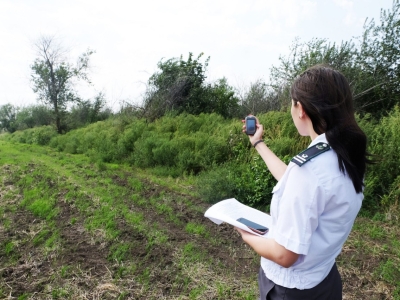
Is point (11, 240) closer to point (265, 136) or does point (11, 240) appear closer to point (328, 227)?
point (328, 227)

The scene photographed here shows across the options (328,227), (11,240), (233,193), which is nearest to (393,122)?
(233,193)

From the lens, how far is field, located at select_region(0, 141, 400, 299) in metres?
3.08

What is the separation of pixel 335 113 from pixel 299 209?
0.37 m

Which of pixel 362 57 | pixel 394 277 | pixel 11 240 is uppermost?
pixel 362 57

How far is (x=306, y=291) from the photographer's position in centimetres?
117

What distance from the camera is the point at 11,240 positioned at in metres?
4.04

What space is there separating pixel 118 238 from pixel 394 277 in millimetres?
3278

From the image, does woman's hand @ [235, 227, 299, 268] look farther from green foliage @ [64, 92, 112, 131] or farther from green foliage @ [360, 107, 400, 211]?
green foliage @ [64, 92, 112, 131]

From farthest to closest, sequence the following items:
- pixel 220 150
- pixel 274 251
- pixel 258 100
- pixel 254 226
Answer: pixel 258 100
pixel 220 150
pixel 254 226
pixel 274 251

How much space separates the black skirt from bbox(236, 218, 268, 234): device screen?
7.8 inches

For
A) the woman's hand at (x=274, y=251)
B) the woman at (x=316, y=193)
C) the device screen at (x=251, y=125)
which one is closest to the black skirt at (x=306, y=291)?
the woman at (x=316, y=193)

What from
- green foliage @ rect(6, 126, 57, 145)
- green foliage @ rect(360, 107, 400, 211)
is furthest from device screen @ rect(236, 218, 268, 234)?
green foliage @ rect(6, 126, 57, 145)

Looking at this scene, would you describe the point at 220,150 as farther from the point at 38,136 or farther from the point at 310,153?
the point at 38,136

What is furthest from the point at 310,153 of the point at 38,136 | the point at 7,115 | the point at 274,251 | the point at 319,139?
the point at 7,115
